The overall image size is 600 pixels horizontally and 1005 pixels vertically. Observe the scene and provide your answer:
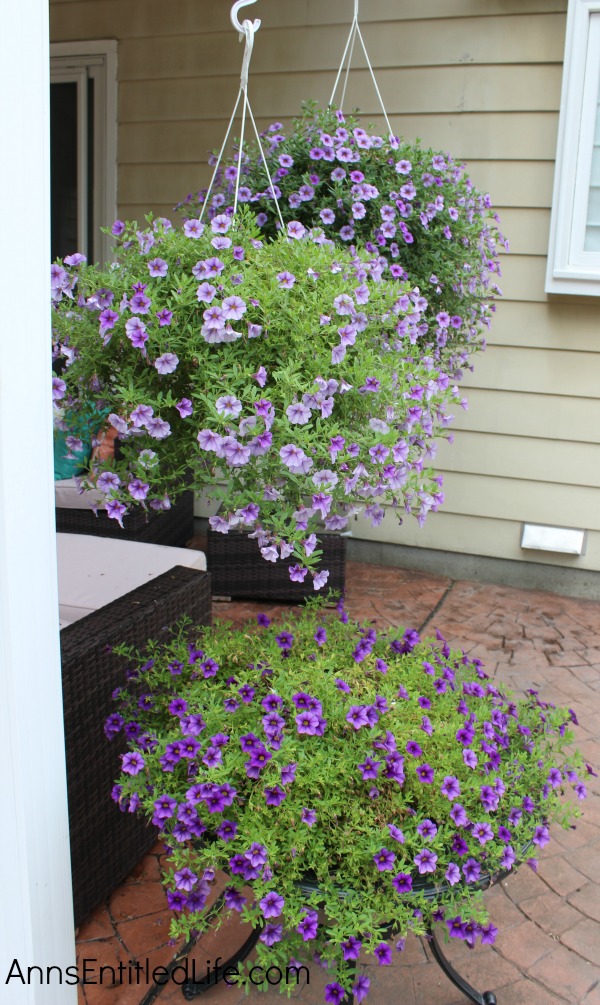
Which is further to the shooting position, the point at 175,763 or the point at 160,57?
the point at 160,57

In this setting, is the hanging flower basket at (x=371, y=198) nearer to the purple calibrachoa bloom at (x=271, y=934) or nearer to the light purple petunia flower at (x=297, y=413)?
the light purple petunia flower at (x=297, y=413)

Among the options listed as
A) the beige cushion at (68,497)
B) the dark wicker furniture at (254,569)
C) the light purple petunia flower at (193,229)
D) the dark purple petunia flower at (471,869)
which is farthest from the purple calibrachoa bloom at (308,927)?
the beige cushion at (68,497)

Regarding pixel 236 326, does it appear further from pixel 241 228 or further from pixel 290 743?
pixel 290 743

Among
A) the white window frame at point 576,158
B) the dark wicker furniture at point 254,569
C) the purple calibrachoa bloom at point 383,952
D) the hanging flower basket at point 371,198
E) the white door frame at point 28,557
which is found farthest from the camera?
the dark wicker furniture at point 254,569

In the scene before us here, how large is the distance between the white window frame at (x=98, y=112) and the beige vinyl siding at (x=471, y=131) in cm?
8

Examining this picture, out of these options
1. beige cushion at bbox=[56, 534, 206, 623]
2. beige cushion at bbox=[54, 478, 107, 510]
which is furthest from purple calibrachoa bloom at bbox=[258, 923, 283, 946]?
beige cushion at bbox=[54, 478, 107, 510]

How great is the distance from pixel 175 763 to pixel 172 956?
2.31ft

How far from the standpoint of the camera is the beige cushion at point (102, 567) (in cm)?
261

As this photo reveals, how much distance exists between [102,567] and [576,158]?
9.22 ft

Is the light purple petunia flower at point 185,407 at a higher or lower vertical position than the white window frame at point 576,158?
lower

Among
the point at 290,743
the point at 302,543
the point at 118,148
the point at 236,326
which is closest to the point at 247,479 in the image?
the point at 302,543

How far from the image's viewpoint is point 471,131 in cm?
414

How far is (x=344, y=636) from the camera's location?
78.7 inches

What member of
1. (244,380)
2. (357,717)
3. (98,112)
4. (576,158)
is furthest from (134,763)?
(98,112)
